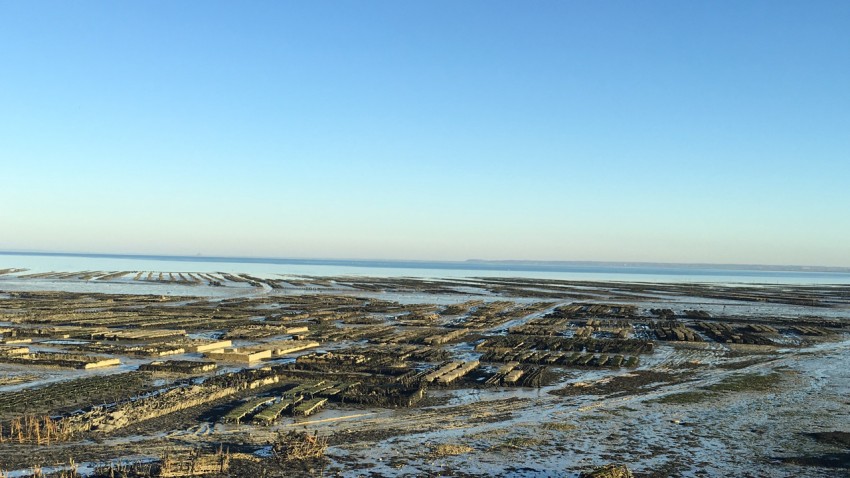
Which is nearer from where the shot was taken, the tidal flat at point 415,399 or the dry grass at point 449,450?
the tidal flat at point 415,399

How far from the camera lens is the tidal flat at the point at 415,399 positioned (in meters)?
15.6

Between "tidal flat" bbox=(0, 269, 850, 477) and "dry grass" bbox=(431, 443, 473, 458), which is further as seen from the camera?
"dry grass" bbox=(431, 443, 473, 458)

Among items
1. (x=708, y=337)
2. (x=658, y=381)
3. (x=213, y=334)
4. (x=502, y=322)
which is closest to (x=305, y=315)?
(x=213, y=334)

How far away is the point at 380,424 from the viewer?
1873cm

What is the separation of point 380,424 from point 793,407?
13.4m

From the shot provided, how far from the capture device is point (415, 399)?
862 inches

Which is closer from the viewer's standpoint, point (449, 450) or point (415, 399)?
point (449, 450)

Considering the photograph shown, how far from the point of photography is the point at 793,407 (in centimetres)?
2197

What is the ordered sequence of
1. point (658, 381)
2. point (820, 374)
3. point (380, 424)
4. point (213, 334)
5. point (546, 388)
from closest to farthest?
point (380, 424), point (546, 388), point (658, 381), point (820, 374), point (213, 334)

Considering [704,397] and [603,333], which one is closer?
[704,397]

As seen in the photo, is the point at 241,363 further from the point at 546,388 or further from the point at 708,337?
the point at 708,337

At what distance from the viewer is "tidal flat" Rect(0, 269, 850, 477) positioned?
15.6m

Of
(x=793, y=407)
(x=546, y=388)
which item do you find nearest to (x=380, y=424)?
(x=546, y=388)

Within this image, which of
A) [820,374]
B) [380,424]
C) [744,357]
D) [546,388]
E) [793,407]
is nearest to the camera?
[380,424]
